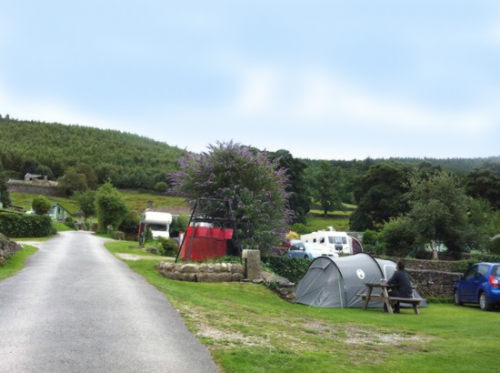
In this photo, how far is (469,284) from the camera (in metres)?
19.2

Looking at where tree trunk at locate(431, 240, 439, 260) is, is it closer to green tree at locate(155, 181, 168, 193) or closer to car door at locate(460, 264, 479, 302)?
car door at locate(460, 264, 479, 302)

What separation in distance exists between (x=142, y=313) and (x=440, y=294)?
50.1 ft

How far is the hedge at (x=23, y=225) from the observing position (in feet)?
122

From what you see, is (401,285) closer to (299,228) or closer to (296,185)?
(299,228)

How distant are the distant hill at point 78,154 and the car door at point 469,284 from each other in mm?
112587

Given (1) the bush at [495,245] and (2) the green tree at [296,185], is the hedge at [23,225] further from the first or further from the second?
(2) the green tree at [296,185]

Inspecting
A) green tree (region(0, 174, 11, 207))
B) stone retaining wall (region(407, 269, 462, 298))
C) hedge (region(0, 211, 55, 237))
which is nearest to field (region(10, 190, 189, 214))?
green tree (region(0, 174, 11, 207))

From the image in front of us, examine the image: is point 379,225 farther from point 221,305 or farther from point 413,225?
point 221,305

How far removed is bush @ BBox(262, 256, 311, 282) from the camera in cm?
2358

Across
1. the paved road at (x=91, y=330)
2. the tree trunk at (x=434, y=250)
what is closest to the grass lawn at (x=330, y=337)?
the paved road at (x=91, y=330)

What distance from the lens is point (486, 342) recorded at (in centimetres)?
1032

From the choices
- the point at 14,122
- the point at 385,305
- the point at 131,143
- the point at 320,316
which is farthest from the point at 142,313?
the point at 14,122

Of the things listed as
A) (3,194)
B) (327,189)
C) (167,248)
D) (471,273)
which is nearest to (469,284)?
(471,273)

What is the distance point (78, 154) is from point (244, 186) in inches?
5592
